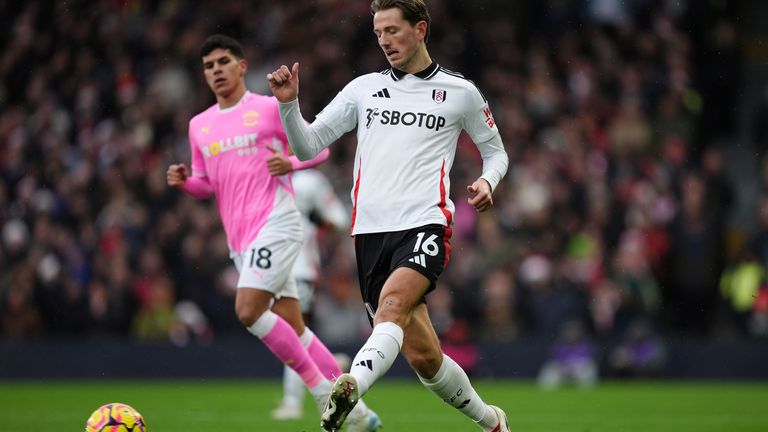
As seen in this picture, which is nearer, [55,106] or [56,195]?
[56,195]

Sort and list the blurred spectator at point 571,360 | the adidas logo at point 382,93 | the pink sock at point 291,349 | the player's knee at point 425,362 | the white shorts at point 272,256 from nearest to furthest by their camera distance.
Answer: the player's knee at point 425,362 → the adidas logo at point 382,93 → the pink sock at point 291,349 → the white shorts at point 272,256 → the blurred spectator at point 571,360

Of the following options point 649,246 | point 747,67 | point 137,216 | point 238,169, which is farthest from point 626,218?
point 238,169

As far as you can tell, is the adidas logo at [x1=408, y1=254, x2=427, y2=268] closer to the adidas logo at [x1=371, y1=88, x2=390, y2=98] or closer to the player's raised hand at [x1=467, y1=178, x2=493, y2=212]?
the player's raised hand at [x1=467, y1=178, x2=493, y2=212]

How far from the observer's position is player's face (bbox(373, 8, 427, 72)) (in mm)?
7449

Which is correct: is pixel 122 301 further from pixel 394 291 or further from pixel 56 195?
pixel 394 291

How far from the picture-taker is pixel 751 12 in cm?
2373

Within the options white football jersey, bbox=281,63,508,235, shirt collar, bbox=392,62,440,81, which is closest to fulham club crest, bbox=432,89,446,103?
white football jersey, bbox=281,63,508,235

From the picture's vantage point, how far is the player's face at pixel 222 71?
31.6 ft

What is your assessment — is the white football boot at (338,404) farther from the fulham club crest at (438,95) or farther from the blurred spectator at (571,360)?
the blurred spectator at (571,360)

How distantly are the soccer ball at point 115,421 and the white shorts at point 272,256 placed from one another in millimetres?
1381

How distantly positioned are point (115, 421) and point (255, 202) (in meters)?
2.10

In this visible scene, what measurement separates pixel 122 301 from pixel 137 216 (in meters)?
1.69

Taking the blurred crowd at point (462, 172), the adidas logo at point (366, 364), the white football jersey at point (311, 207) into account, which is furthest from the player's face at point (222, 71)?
the blurred crowd at point (462, 172)

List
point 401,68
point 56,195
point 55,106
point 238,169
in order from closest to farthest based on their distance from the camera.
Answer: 1. point 401,68
2. point 238,169
3. point 56,195
4. point 55,106
